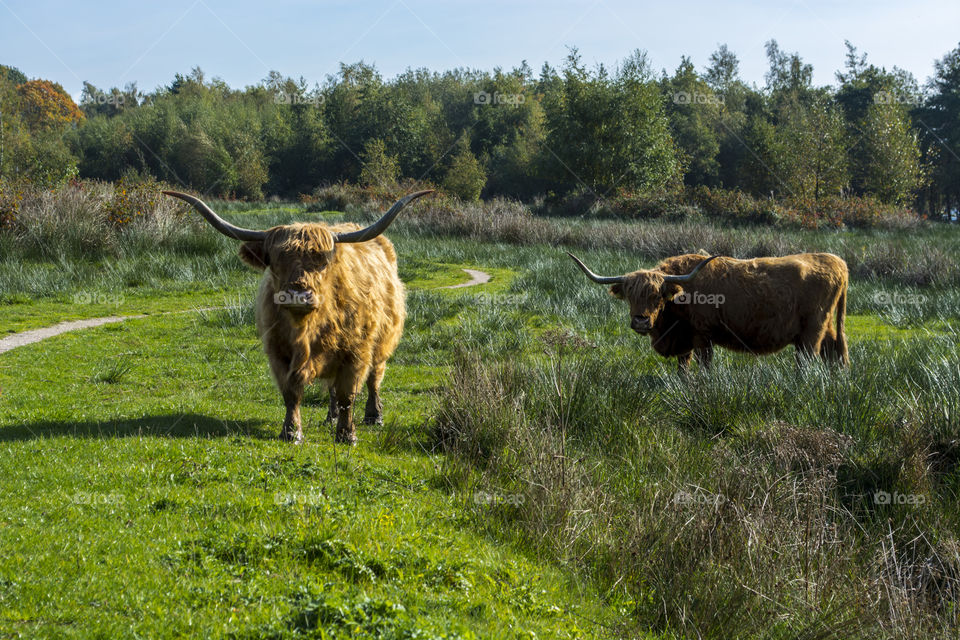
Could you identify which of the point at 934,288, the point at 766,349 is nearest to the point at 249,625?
the point at 766,349

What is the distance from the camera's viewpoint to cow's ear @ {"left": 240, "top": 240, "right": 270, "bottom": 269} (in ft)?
17.9

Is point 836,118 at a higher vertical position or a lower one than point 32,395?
higher

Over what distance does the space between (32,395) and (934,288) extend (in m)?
15.4

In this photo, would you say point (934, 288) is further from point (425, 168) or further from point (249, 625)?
point (425, 168)

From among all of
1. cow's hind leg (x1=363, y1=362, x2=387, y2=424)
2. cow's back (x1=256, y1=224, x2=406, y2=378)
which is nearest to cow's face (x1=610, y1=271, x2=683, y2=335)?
cow's hind leg (x1=363, y1=362, x2=387, y2=424)

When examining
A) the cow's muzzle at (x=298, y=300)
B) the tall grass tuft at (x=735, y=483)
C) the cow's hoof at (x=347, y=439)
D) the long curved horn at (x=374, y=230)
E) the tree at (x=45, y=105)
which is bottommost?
the tall grass tuft at (x=735, y=483)

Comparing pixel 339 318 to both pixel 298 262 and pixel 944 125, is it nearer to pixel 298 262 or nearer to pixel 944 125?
pixel 298 262

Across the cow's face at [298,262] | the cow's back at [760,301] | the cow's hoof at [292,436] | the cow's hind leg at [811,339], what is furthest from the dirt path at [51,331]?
the cow's hind leg at [811,339]

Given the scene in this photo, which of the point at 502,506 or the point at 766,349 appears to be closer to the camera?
the point at 502,506

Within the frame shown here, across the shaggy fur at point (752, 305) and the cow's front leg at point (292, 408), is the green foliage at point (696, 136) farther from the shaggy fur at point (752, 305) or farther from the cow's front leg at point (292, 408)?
the cow's front leg at point (292, 408)

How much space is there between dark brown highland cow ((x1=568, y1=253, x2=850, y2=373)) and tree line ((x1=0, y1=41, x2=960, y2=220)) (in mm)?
29499

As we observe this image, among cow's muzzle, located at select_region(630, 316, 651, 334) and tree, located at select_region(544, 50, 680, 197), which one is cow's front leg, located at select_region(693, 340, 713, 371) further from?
tree, located at select_region(544, 50, 680, 197)

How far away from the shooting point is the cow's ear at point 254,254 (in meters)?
5.47

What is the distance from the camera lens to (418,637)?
2.72 metres
